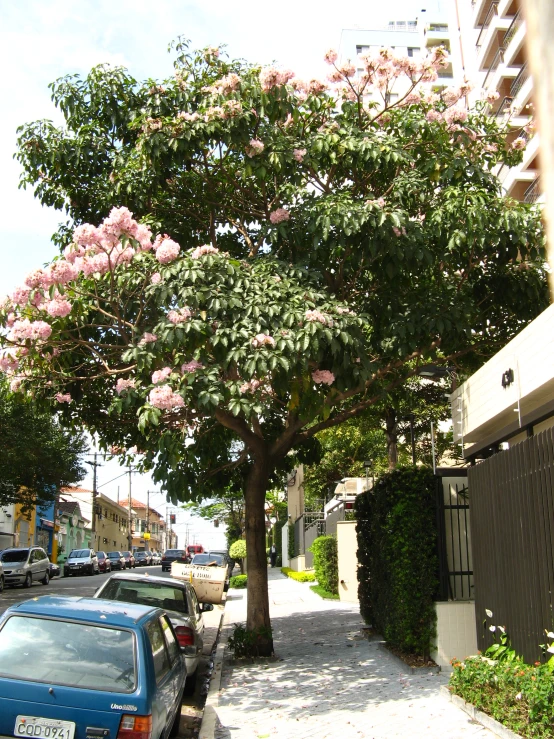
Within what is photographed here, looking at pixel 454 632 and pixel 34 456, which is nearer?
pixel 454 632

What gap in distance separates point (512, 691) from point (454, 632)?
3.16 metres

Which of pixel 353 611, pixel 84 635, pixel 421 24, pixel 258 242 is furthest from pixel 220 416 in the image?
pixel 421 24

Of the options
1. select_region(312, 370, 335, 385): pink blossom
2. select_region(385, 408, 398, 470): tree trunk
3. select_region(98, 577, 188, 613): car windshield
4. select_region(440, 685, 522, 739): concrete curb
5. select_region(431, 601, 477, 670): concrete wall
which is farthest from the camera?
select_region(385, 408, 398, 470): tree trunk

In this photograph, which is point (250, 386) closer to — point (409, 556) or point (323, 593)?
point (409, 556)

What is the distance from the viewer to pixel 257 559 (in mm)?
12047

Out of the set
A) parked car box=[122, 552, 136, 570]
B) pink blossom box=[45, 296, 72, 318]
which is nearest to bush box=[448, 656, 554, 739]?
pink blossom box=[45, 296, 72, 318]

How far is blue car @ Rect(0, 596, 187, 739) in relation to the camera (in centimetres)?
527

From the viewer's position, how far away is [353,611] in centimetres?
1819

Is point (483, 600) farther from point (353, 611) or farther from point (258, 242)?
point (353, 611)

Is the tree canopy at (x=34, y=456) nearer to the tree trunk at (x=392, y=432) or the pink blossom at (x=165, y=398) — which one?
the tree trunk at (x=392, y=432)

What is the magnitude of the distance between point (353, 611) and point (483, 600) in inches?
383

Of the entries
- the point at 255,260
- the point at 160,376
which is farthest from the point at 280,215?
the point at 160,376

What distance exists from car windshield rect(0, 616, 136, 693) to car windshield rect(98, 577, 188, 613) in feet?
15.1

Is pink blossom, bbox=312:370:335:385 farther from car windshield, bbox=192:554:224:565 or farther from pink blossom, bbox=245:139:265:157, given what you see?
car windshield, bbox=192:554:224:565
